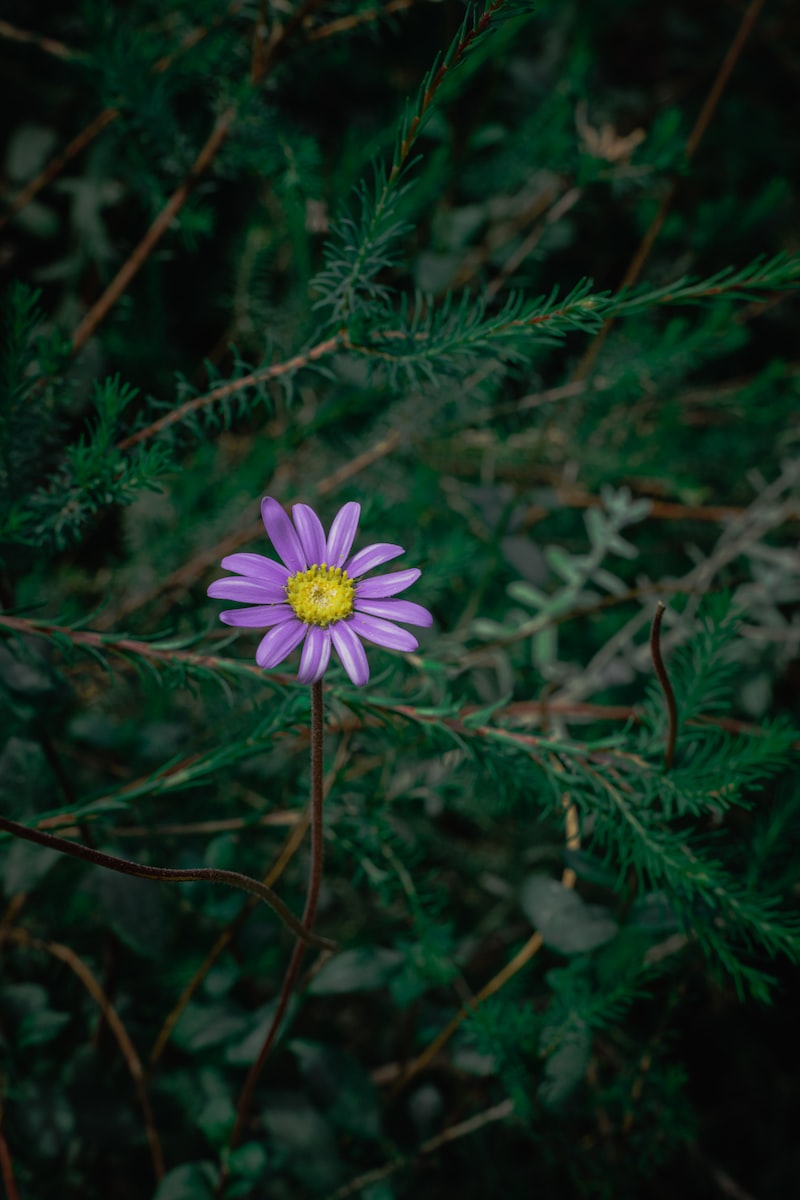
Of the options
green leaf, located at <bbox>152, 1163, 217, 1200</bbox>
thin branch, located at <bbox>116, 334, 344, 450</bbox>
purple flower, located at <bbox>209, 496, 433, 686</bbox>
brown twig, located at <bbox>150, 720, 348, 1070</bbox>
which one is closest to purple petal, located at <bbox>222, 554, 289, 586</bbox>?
purple flower, located at <bbox>209, 496, 433, 686</bbox>

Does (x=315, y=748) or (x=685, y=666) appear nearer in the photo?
(x=315, y=748)

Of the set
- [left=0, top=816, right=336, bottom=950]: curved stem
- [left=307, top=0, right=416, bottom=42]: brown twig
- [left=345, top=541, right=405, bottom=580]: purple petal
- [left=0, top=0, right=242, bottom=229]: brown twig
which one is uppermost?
[left=0, top=0, right=242, bottom=229]: brown twig

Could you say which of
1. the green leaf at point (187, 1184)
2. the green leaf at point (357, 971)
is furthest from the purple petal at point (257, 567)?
the green leaf at point (187, 1184)

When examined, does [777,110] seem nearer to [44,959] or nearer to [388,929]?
[388,929]

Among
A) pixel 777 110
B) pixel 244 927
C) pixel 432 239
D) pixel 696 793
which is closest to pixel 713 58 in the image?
pixel 777 110

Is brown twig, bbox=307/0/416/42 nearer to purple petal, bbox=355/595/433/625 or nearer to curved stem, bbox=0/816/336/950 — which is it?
purple petal, bbox=355/595/433/625

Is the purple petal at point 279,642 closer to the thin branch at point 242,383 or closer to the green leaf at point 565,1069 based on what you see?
the thin branch at point 242,383
